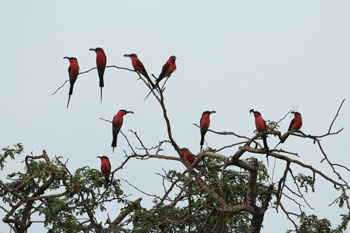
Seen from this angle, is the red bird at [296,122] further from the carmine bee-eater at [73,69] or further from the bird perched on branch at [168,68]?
the carmine bee-eater at [73,69]

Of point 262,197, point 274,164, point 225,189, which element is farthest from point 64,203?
point 274,164

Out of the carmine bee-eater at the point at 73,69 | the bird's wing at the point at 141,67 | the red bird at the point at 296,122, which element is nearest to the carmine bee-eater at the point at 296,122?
the red bird at the point at 296,122

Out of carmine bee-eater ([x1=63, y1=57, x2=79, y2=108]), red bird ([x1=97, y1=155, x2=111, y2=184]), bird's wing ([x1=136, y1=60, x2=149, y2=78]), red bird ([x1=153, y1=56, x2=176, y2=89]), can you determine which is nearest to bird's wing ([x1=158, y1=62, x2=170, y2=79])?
red bird ([x1=153, y1=56, x2=176, y2=89])

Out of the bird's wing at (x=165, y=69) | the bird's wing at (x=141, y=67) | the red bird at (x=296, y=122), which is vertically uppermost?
the red bird at (x=296, y=122)

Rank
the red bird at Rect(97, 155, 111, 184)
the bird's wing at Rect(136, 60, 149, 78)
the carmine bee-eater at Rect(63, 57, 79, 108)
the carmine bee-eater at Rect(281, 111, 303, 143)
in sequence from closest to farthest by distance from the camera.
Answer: the carmine bee-eater at Rect(281, 111, 303, 143) → the bird's wing at Rect(136, 60, 149, 78) → the red bird at Rect(97, 155, 111, 184) → the carmine bee-eater at Rect(63, 57, 79, 108)

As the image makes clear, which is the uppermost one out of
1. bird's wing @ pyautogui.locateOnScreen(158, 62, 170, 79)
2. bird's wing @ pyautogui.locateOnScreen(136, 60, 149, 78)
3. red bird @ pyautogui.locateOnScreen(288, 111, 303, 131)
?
red bird @ pyautogui.locateOnScreen(288, 111, 303, 131)

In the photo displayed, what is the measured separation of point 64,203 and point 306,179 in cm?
418

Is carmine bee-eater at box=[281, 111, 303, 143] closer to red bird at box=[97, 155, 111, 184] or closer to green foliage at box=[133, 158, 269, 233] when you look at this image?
green foliage at box=[133, 158, 269, 233]

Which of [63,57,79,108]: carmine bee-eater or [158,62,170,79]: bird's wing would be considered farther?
[63,57,79,108]: carmine bee-eater

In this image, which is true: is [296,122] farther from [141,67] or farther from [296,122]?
[141,67]

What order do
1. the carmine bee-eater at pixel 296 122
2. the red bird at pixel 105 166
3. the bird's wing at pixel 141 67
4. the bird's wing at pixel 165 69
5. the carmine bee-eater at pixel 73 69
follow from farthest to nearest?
the carmine bee-eater at pixel 73 69 < the red bird at pixel 105 166 < the bird's wing at pixel 141 67 < the bird's wing at pixel 165 69 < the carmine bee-eater at pixel 296 122

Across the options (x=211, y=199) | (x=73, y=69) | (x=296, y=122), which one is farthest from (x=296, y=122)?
(x=73, y=69)

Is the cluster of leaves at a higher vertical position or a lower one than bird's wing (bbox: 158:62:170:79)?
lower

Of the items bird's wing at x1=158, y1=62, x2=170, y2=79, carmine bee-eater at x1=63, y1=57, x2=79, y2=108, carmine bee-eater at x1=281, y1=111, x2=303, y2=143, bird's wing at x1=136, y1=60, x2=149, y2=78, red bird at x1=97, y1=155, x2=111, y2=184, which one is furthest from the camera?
carmine bee-eater at x1=63, y1=57, x2=79, y2=108
